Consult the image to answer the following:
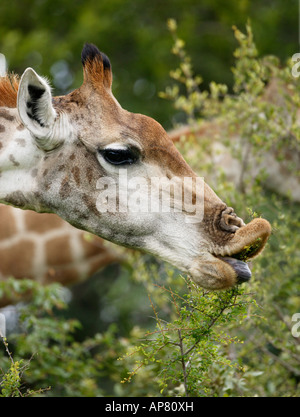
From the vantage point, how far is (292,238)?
18.6ft

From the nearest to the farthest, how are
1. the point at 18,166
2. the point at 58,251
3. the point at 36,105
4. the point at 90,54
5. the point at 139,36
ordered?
the point at 36,105 < the point at 18,166 < the point at 90,54 < the point at 58,251 < the point at 139,36

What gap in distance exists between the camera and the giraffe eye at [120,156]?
3.97 metres

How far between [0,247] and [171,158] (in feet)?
14.8

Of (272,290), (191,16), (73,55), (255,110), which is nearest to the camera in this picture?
(272,290)

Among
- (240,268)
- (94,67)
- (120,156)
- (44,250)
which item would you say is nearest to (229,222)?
(240,268)

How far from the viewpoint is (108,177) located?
13.2ft

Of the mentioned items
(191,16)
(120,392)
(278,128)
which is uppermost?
(191,16)

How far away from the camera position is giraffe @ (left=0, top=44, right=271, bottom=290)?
3.84 metres

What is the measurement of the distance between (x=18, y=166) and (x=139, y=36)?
356 inches

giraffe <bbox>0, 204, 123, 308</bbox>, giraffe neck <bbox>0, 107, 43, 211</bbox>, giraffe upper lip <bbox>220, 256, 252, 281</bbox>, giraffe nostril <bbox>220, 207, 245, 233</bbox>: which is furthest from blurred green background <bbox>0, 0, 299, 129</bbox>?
giraffe upper lip <bbox>220, 256, 252, 281</bbox>

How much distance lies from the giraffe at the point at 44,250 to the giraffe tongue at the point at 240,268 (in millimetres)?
4154

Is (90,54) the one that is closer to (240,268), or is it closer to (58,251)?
(240,268)
